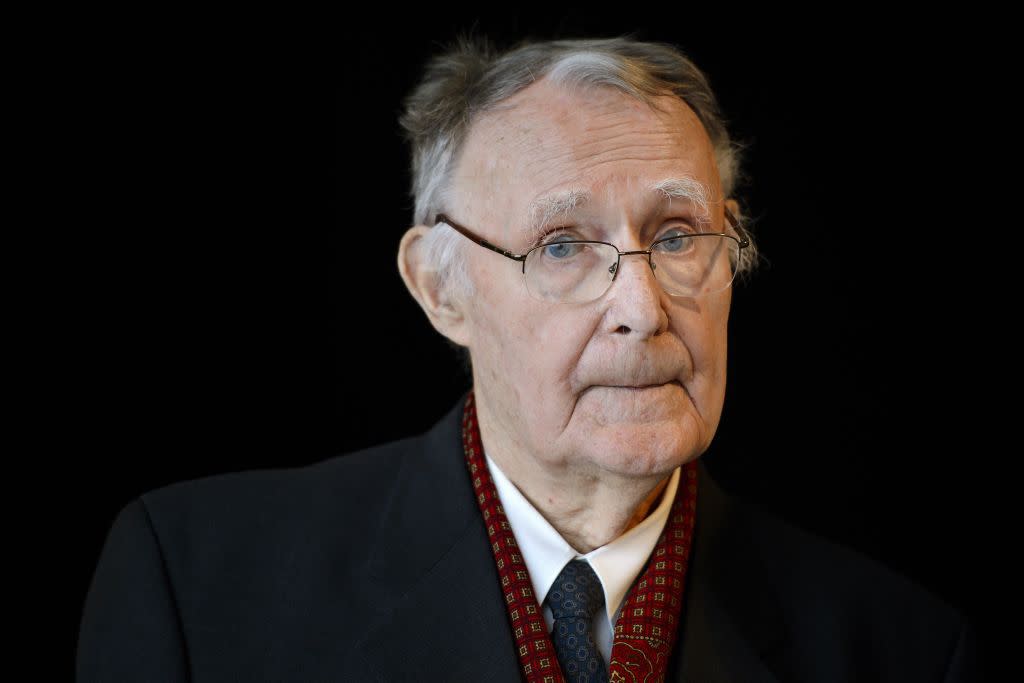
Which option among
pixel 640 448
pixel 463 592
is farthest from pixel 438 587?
pixel 640 448

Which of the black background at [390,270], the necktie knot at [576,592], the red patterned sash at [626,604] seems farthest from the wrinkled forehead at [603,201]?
the black background at [390,270]

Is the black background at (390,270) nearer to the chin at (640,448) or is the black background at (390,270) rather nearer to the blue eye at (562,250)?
the blue eye at (562,250)

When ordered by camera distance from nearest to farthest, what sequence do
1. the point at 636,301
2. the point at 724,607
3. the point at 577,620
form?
1. the point at 636,301
2. the point at 577,620
3. the point at 724,607

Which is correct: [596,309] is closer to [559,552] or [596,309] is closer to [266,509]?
[559,552]

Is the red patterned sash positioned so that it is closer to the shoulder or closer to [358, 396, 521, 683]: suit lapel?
[358, 396, 521, 683]: suit lapel

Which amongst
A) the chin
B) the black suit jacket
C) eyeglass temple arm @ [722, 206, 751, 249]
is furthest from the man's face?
the black suit jacket

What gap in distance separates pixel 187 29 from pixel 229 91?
0.57ft

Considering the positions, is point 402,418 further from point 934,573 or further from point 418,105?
point 934,573

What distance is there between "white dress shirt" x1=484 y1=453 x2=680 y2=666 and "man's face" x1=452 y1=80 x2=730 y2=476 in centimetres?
13

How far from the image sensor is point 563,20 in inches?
120

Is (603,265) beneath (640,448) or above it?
above

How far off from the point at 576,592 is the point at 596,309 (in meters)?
0.54

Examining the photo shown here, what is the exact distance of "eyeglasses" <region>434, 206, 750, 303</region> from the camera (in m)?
2.16

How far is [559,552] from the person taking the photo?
2.25 m
